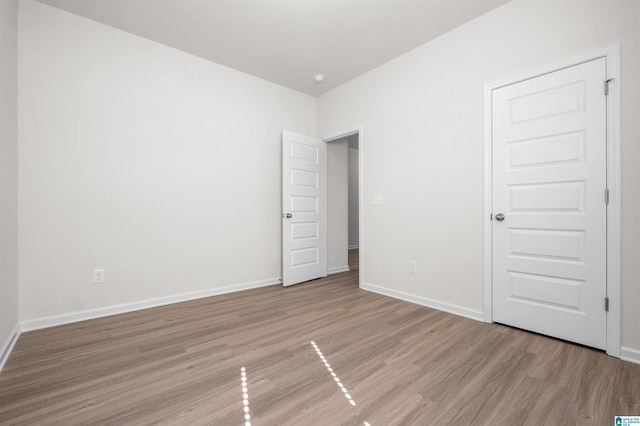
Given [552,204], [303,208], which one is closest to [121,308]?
[303,208]

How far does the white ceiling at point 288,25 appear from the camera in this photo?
7.88 ft

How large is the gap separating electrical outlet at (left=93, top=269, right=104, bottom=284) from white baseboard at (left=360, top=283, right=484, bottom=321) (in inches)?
110

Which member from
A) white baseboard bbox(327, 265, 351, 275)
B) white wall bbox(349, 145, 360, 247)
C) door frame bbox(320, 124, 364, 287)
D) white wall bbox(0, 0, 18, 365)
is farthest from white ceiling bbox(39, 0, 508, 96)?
white wall bbox(349, 145, 360, 247)

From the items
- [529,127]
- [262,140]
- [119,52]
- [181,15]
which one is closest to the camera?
[529,127]

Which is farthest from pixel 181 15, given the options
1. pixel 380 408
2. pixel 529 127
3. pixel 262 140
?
pixel 380 408

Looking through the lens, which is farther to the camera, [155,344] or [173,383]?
[155,344]

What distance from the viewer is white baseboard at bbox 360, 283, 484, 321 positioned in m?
2.57

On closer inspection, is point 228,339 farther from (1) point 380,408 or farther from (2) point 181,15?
(2) point 181,15

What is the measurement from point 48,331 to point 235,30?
3161 millimetres

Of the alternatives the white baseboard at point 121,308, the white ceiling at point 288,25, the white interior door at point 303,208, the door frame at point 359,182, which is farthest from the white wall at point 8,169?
the door frame at point 359,182

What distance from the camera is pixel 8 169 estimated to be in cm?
201

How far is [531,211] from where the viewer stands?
2242 mm

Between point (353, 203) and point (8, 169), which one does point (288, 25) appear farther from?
point (353, 203)

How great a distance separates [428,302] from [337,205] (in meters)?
2.15
